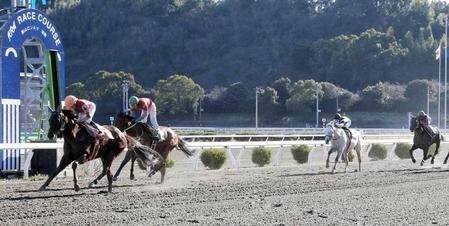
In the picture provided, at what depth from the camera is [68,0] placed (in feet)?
360

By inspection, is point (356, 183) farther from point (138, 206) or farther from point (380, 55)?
point (380, 55)

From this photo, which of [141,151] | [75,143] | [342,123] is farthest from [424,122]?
[75,143]

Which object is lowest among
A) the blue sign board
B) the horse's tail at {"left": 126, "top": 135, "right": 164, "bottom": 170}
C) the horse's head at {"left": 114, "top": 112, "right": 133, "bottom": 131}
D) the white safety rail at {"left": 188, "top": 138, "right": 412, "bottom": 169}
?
the white safety rail at {"left": 188, "top": 138, "right": 412, "bottom": 169}

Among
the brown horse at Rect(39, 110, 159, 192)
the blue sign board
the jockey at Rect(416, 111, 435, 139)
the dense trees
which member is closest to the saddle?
the brown horse at Rect(39, 110, 159, 192)

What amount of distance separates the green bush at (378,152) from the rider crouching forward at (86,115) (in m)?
15.5

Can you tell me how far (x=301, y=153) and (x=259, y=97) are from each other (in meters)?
54.6

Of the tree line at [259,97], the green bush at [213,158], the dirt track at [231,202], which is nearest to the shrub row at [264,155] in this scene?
the green bush at [213,158]

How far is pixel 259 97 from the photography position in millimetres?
75500

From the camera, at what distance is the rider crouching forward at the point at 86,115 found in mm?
10258

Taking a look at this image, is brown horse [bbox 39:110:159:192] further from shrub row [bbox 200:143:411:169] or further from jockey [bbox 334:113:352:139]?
shrub row [bbox 200:143:411:169]

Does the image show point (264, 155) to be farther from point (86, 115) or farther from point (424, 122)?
point (86, 115)

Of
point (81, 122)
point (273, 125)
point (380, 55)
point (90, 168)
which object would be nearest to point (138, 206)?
point (81, 122)

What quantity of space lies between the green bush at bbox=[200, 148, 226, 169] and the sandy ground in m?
4.25

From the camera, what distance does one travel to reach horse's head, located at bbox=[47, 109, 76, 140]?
9.76 metres
